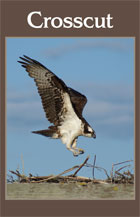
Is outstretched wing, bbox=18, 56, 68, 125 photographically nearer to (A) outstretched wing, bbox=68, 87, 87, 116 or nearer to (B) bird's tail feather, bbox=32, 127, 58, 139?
(B) bird's tail feather, bbox=32, 127, 58, 139

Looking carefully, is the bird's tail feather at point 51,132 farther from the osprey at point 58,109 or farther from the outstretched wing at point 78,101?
the outstretched wing at point 78,101

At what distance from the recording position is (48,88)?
8.46 m

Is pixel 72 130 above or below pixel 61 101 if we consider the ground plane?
below

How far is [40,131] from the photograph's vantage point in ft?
29.1

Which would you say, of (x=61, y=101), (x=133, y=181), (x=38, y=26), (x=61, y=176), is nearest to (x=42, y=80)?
(x=61, y=101)

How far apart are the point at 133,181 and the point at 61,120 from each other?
1896 millimetres

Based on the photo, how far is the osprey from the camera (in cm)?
839

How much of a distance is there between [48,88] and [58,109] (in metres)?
0.47

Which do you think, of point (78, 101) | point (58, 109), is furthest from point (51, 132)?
point (78, 101)

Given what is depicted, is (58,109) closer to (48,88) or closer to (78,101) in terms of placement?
(48,88)

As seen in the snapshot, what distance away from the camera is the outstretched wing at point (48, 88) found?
8383 mm

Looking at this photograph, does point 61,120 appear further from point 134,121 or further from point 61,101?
point 134,121

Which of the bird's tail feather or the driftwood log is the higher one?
the bird's tail feather

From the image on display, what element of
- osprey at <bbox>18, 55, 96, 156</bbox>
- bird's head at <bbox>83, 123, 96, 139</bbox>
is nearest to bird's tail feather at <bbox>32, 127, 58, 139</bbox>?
osprey at <bbox>18, 55, 96, 156</bbox>
